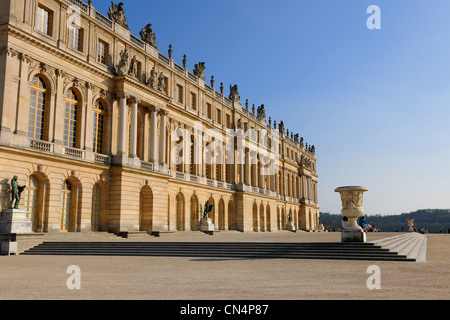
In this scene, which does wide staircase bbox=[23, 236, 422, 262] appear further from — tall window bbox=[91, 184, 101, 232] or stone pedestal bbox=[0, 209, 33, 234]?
tall window bbox=[91, 184, 101, 232]

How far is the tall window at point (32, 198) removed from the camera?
26.6m

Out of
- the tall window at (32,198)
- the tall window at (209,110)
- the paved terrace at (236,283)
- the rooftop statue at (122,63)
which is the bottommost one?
the paved terrace at (236,283)

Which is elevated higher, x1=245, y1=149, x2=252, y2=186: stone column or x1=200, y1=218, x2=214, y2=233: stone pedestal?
x1=245, y1=149, x2=252, y2=186: stone column

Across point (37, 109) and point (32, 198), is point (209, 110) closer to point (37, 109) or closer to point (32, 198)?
point (37, 109)

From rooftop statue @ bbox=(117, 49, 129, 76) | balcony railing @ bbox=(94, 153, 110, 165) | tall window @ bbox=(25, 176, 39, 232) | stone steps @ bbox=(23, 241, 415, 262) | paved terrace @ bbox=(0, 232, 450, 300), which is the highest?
rooftop statue @ bbox=(117, 49, 129, 76)

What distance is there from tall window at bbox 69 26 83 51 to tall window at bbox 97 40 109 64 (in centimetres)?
200

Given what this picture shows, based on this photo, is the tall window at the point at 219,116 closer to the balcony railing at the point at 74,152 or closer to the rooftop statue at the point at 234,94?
the rooftop statue at the point at 234,94

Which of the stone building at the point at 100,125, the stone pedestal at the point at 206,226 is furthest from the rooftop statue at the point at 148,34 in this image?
the stone pedestal at the point at 206,226

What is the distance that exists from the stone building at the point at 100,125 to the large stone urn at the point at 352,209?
19.4m

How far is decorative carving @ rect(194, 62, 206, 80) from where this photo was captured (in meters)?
50.8

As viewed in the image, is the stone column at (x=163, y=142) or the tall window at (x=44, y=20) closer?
the tall window at (x=44, y=20)

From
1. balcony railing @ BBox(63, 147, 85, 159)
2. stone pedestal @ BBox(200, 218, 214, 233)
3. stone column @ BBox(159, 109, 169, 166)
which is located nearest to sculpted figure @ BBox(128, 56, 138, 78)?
stone column @ BBox(159, 109, 169, 166)
